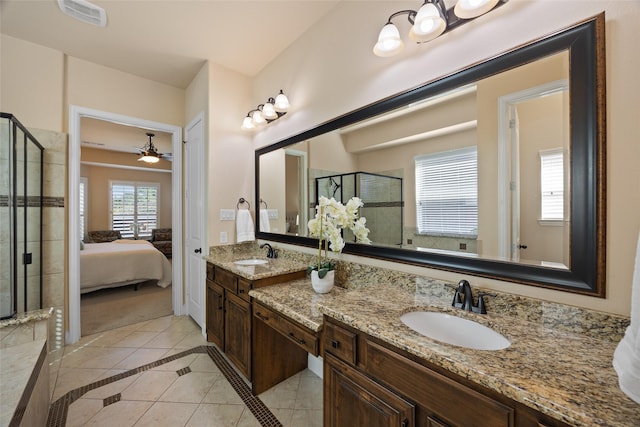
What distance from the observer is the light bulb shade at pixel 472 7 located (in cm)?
114

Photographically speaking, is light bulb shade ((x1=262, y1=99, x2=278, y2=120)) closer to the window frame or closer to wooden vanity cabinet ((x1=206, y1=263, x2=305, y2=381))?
wooden vanity cabinet ((x1=206, y1=263, x2=305, y2=381))

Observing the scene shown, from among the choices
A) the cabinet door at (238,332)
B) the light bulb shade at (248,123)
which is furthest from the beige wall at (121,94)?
the cabinet door at (238,332)

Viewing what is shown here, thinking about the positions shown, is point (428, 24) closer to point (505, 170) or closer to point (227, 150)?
point (505, 170)

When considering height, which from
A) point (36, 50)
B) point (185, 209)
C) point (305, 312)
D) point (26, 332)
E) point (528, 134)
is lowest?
point (26, 332)

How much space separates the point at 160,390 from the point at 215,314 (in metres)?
0.64

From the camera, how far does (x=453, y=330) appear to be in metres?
1.13

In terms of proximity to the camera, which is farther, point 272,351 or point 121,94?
point 121,94

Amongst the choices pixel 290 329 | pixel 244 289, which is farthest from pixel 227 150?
pixel 290 329

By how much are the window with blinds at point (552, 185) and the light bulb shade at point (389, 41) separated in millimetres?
920

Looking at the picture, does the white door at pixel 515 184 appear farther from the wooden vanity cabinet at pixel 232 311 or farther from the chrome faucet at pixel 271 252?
the chrome faucet at pixel 271 252

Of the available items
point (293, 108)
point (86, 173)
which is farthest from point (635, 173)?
point (86, 173)

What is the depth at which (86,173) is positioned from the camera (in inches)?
252

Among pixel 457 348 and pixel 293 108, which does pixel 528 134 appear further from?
pixel 293 108

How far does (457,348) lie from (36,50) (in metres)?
4.06
